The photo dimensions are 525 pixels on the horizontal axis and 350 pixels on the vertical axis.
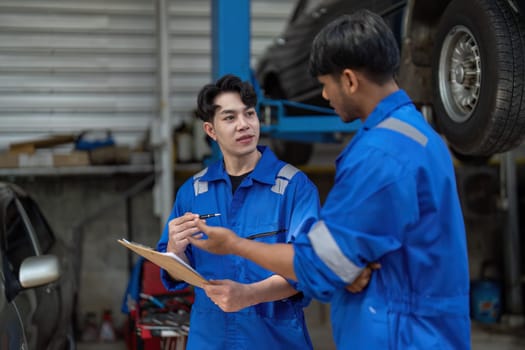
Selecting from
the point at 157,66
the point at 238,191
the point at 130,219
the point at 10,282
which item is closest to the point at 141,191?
the point at 130,219

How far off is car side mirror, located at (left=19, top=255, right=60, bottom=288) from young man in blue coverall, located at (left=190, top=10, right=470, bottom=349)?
5.22 feet

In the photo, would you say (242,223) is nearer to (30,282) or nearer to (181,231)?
(181,231)

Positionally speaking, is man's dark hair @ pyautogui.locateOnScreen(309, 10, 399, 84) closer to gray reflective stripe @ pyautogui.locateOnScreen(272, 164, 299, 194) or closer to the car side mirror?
gray reflective stripe @ pyautogui.locateOnScreen(272, 164, 299, 194)

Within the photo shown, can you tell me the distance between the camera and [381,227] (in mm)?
1410

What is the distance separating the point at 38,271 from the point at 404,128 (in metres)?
2.02

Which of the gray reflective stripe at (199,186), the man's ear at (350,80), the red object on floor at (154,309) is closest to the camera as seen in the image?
the man's ear at (350,80)

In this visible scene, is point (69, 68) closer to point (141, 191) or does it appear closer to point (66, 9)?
point (66, 9)

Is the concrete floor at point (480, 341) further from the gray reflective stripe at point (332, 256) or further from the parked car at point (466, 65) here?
the gray reflective stripe at point (332, 256)

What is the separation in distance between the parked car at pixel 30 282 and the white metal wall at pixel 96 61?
2609 millimetres

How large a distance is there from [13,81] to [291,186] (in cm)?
511

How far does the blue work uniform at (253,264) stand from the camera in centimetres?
207

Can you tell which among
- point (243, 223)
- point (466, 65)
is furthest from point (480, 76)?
point (243, 223)

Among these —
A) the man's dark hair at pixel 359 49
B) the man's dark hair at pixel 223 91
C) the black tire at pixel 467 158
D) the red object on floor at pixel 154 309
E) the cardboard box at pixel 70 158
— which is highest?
the man's dark hair at pixel 359 49

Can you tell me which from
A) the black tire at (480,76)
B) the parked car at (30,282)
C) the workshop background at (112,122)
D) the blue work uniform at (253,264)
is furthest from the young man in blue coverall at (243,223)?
the workshop background at (112,122)
